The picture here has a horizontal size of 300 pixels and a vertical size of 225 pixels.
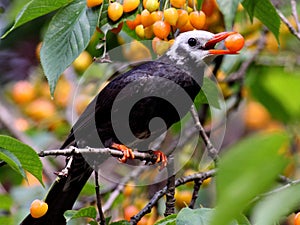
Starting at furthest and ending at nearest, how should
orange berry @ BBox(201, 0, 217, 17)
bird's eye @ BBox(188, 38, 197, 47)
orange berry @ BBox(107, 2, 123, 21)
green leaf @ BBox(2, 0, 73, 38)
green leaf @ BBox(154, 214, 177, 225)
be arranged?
orange berry @ BBox(201, 0, 217, 17) < bird's eye @ BBox(188, 38, 197, 47) < orange berry @ BBox(107, 2, 123, 21) < green leaf @ BBox(2, 0, 73, 38) < green leaf @ BBox(154, 214, 177, 225)

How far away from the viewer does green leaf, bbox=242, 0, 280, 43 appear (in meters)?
3.11

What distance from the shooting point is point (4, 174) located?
210 inches

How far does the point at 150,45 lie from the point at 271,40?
2181 millimetres

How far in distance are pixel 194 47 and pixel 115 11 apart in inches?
41.5

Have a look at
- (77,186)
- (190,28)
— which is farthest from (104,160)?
(190,28)

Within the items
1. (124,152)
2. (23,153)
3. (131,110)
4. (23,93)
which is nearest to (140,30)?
(124,152)

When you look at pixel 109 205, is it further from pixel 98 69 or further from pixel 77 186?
pixel 98 69

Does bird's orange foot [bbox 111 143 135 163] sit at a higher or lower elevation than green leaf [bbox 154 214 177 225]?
lower

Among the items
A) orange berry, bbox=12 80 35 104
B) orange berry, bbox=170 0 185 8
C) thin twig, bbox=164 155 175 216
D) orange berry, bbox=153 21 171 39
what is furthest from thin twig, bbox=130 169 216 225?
orange berry, bbox=12 80 35 104

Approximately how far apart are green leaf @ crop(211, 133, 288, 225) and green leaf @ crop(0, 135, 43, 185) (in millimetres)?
1434

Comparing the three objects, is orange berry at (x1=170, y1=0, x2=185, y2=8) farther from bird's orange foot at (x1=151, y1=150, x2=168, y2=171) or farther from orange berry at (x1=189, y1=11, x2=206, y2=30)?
bird's orange foot at (x1=151, y1=150, x2=168, y2=171)

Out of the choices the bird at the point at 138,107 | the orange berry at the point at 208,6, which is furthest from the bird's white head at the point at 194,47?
the orange berry at the point at 208,6

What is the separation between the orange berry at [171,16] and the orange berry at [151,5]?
6cm

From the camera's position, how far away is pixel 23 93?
19.1 feet
